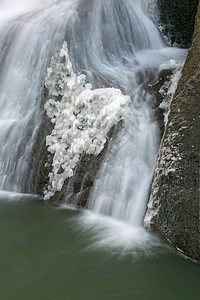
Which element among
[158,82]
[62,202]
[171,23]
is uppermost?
[171,23]

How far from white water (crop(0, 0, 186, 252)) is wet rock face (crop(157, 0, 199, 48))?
0.39 m

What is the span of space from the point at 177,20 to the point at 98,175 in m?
5.66

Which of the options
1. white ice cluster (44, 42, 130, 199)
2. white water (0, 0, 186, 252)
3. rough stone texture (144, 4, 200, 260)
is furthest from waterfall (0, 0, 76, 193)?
rough stone texture (144, 4, 200, 260)

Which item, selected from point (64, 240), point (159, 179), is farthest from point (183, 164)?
point (64, 240)

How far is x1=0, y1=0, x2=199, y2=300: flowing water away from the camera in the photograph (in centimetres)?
418

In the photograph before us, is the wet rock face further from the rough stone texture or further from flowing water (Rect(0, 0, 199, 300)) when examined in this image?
the rough stone texture

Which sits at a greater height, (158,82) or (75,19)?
(75,19)

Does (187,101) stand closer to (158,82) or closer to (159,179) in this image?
(159,179)

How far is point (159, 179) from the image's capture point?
4.95m

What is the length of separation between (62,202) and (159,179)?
1.90 m

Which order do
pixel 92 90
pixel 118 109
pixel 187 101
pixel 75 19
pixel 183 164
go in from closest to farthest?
pixel 183 164, pixel 187 101, pixel 118 109, pixel 92 90, pixel 75 19

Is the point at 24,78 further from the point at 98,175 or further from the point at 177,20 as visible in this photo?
the point at 177,20

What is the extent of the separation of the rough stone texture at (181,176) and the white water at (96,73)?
1.50 feet

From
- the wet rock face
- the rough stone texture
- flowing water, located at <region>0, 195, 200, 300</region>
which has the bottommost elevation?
flowing water, located at <region>0, 195, 200, 300</region>
